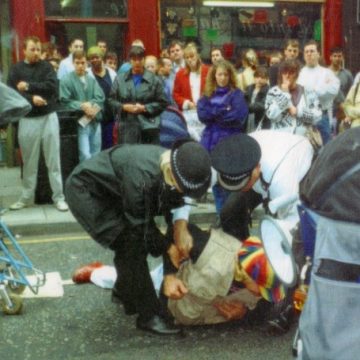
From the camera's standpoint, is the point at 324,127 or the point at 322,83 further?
the point at 322,83

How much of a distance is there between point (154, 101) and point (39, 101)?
4.25 ft

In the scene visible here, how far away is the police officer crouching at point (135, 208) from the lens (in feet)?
15.2

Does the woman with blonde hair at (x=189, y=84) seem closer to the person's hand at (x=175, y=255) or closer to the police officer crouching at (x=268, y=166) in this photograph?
the police officer crouching at (x=268, y=166)

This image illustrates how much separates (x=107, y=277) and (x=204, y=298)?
1.12 metres

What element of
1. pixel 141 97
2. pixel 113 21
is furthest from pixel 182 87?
pixel 113 21

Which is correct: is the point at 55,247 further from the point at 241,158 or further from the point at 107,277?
the point at 241,158

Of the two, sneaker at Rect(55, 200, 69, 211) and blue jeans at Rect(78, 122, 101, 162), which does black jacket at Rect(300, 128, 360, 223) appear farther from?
blue jeans at Rect(78, 122, 101, 162)

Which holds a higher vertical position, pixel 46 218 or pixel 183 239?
pixel 183 239

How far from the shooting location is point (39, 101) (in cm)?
852

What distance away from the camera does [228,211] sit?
562 cm

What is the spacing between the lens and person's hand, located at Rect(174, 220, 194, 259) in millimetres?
4840

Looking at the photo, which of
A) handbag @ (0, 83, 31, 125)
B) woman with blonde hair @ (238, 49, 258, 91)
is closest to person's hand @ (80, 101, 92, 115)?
woman with blonde hair @ (238, 49, 258, 91)

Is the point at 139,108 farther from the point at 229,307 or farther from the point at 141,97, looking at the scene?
the point at 229,307

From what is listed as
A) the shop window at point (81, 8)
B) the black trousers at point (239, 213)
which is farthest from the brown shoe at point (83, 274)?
the shop window at point (81, 8)
